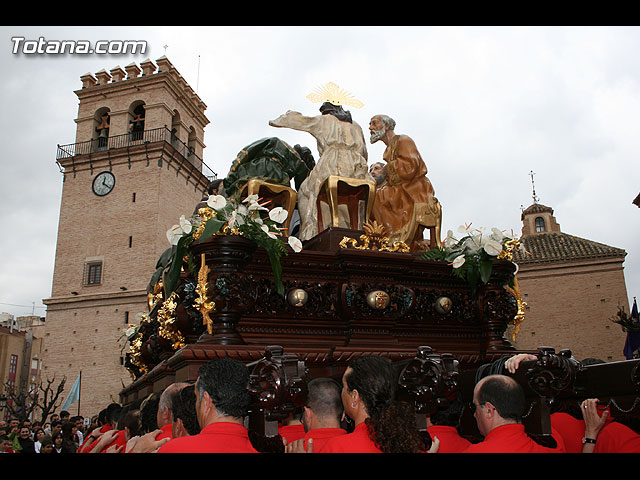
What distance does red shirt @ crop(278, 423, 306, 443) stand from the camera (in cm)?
379

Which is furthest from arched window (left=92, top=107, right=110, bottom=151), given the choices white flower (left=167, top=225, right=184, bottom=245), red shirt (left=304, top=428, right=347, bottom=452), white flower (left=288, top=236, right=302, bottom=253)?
red shirt (left=304, top=428, right=347, bottom=452)

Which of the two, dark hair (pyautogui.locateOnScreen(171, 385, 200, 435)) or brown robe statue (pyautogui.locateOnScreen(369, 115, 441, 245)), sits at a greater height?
brown robe statue (pyautogui.locateOnScreen(369, 115, 441, 245))

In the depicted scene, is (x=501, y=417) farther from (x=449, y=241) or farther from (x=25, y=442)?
(x=25, y=442)

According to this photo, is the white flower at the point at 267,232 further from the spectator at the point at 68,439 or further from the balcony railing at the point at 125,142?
the balcony railing at the point at 125,142

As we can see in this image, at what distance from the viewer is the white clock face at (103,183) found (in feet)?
109

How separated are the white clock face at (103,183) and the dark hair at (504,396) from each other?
33164 mm

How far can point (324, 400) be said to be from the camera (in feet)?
10.4

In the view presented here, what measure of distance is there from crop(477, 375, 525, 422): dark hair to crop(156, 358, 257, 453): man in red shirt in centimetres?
118

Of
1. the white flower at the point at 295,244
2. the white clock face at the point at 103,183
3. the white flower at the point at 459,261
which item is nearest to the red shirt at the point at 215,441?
the white flower at the point at 295,244

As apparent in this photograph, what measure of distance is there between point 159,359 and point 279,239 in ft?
9.34

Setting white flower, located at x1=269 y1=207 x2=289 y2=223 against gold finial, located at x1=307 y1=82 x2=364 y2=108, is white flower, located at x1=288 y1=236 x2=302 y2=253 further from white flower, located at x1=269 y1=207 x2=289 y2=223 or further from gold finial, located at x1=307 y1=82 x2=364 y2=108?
gold finial, located at x1=307 y1=82 x2=364 y2=108

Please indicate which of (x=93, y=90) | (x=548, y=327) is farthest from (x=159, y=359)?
(x=93, y=90)

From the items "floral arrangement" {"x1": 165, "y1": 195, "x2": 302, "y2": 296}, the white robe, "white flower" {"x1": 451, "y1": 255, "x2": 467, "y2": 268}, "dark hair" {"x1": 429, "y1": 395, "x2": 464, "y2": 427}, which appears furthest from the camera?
the white robe

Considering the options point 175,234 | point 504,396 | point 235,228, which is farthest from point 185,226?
point 504,396
